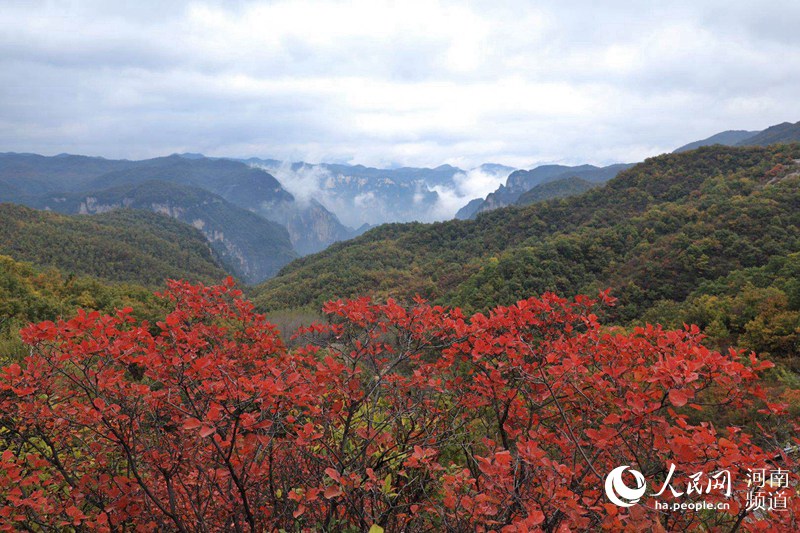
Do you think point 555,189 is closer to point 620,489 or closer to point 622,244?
point 622,244

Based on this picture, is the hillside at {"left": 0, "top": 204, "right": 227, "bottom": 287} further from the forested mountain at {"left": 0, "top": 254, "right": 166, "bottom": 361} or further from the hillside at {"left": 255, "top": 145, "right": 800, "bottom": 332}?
the forested mountain at {"left": 0, "top": 254, "right": 166, "bottom": 361}

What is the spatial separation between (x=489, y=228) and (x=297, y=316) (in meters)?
49.1

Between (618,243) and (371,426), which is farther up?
(371,426)

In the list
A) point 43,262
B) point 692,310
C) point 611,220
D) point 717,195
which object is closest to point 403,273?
point 611,220

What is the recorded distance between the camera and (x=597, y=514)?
2719 mm

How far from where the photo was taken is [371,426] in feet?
12.2

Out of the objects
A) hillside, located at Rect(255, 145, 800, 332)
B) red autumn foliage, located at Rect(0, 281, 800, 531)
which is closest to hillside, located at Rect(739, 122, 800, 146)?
hillside, located at Rect(255, 145, 800, 332)

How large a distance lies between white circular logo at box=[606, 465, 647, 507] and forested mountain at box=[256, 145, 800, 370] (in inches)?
832

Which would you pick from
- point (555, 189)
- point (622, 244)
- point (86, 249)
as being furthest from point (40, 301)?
point (555, 189)

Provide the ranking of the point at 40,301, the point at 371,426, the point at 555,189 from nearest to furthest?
1. the point at 371,426
2. the point at 40,301
3. the point at 555,189

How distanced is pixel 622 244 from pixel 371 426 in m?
46.9

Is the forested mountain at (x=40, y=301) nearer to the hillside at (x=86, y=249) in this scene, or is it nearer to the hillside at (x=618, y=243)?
the hillside at (x=618, y=243)

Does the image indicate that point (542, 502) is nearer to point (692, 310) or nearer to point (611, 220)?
point (692, 310)

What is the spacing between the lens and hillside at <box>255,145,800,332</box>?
A: 107 feet
